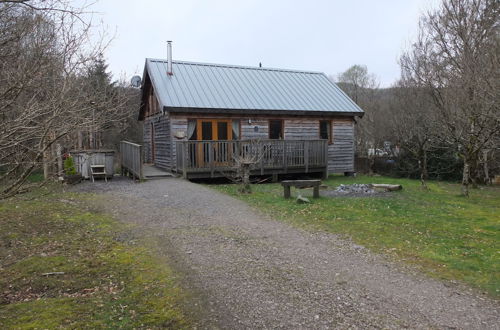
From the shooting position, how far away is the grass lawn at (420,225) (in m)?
5.36

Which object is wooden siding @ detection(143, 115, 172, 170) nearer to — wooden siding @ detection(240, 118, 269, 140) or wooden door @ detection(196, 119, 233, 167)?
wooden door @ detection(196, 119, 233, 167)

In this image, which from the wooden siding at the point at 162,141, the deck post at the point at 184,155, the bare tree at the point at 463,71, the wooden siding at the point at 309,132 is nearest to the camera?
the bare tree at the point at 463,71

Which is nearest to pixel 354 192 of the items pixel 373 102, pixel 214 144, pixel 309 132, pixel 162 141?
pixel 214 144

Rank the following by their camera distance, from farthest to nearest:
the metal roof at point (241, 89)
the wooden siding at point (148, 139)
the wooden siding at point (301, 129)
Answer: the wooden siding at point (148, 139) < the wooden siding at point (301, 129) < the metal roof at point (241, 89)

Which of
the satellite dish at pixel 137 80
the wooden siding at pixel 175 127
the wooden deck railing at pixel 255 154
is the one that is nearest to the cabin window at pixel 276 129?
the wooden deck railing at pixel 255 154

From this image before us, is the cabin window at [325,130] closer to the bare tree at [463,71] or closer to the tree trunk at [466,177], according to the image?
the bare tree at [463,71]

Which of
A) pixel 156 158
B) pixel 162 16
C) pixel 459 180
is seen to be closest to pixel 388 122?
pixel 459 180

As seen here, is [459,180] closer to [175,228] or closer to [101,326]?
[175,228]

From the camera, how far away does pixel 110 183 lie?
14430 millimetres

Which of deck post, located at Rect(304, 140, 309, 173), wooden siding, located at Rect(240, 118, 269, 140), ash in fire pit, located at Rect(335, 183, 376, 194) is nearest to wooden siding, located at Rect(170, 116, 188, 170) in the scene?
wooden siding, located at Rect(240, 118, 269, 140)

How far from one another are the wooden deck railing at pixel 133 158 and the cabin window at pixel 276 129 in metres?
6.09

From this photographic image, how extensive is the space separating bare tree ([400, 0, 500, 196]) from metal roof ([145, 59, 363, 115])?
14.5 ft

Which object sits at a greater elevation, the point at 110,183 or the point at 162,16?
the point at 162,16

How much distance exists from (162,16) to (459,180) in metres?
18.7
